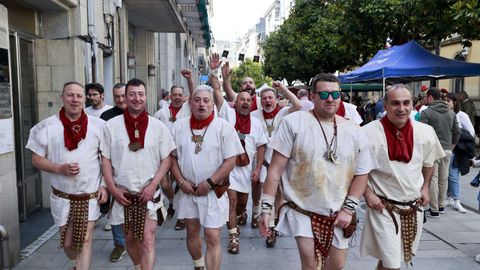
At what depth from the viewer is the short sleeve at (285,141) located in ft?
10.6

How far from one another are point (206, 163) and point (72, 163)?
1.13 meters

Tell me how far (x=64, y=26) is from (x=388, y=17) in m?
7.87

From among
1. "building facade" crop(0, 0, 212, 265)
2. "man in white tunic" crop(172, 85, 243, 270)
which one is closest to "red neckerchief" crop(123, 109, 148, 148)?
"man in white tunic" crop(172, 85, 243, 270)

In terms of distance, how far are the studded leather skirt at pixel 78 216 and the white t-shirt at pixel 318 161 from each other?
5.77ft

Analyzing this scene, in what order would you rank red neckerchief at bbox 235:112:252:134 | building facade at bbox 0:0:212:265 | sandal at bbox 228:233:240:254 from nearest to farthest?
building facade at bbox 0:0:212:265, sandal at bbox 228:233:240:254, red neckerchief at bbox 235:112:252:134

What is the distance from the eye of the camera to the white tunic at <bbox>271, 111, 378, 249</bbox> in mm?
3189

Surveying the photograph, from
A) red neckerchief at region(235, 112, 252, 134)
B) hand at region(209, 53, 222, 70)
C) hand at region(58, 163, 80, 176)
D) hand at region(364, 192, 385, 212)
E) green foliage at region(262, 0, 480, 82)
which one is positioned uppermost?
green foliage at region(262, 0, 480, 82)

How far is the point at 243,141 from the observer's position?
214 inches

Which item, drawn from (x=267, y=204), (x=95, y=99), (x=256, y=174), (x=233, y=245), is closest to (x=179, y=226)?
(x=233, y=245)

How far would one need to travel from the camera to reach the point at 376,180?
3.54 m

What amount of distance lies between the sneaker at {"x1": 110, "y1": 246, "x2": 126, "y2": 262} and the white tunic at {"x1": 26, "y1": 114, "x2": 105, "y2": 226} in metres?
1.19

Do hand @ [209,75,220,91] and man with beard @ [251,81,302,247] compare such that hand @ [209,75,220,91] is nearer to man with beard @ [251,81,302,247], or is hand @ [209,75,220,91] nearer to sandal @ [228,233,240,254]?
man with beard @ [251,81,302,247]

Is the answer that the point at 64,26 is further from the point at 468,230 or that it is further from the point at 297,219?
the point at 468,230

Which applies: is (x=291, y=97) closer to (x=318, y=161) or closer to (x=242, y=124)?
(x=242, y=124)
